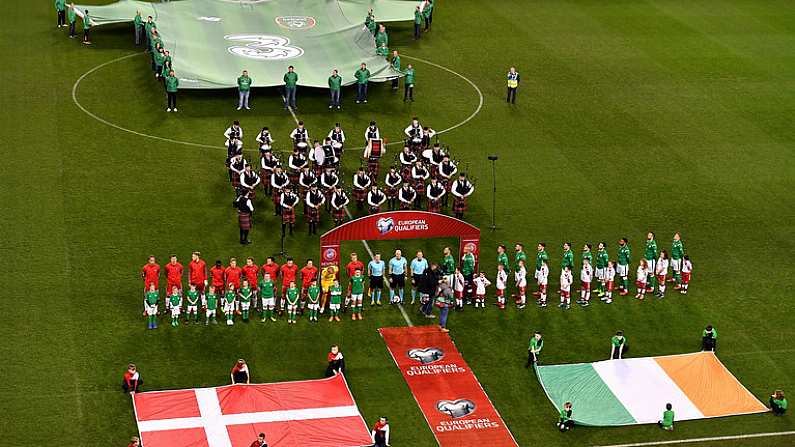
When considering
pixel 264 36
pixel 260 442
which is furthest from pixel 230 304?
pixel 264 36

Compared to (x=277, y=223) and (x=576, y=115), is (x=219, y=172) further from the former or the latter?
(x=576, y=115)

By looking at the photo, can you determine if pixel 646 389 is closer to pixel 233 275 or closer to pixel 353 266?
pixel 353 266

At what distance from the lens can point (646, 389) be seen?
1102 inches

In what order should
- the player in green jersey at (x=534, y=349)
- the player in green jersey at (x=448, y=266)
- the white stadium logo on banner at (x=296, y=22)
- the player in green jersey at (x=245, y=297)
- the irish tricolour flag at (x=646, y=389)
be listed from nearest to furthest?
the irish tricolour flag at (x=646, y=389)
the player in green jersey at (x=534, y=349)
the player in green jersey at (x=245, y=297)
the player in green jersey at (x=448, y=266)
the white stadium logo on banner at (x=296, y=22)

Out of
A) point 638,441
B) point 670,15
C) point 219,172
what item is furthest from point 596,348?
point 670,15

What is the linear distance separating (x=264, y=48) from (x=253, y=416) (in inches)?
913

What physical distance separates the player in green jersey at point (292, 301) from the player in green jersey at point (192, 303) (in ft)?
7.19

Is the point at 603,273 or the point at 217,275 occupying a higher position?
the point at 217,275

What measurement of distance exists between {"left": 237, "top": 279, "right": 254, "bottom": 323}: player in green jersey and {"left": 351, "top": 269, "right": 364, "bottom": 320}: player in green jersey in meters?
2.54

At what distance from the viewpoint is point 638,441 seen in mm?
26219

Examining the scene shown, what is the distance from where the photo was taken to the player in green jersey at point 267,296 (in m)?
29.4

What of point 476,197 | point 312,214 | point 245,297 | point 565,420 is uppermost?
point 312,214

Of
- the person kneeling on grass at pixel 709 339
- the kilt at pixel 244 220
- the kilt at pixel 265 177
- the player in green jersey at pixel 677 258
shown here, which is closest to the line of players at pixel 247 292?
the kilt at pixel 244 220

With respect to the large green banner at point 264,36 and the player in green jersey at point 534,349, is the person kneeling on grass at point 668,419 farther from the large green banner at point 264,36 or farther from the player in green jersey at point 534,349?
the large green banner at point 264,36
